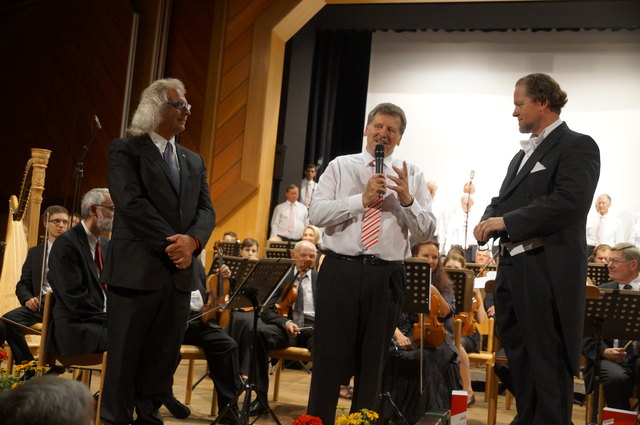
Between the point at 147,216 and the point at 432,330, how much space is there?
236 centimetres

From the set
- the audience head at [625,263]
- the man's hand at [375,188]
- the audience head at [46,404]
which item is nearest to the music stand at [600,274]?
the audience head at [625,263]

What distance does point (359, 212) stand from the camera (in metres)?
3.08

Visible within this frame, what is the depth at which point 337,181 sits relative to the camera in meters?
3.31

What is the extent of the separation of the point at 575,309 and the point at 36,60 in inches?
324

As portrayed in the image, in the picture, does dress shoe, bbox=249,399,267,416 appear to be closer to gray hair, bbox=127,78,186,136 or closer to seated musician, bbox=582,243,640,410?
seated musician, bbox=582,243,640,410

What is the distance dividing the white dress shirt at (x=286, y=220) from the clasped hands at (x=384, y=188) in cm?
740

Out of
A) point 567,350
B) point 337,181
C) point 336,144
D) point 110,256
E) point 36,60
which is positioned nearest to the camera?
point 567,350

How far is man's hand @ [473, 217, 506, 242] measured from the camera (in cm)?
279

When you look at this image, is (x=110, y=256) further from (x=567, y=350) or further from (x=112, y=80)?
(x=112, y=80)

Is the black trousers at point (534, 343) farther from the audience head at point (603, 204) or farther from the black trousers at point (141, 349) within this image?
the audience head at point (603, 204)

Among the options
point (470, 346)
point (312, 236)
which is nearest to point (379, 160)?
point (470, 346)

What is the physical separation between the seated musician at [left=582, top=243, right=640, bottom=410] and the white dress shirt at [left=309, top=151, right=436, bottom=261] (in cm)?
218

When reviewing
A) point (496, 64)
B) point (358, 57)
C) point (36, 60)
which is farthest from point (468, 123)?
point (36, 60)

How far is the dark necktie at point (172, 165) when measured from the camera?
10.3ft
